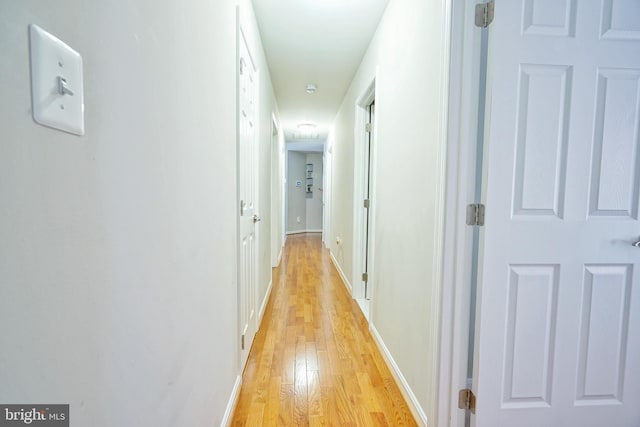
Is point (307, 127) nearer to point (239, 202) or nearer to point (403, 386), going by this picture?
point (239, 202)

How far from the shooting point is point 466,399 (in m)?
1.27

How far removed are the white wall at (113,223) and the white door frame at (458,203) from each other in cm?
100

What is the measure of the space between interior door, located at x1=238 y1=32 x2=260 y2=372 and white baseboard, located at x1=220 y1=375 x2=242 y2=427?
138 mm

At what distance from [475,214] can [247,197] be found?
1.43 m

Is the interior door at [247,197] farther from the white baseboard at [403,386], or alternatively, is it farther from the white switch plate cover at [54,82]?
the white switch plate cover at [54,82]

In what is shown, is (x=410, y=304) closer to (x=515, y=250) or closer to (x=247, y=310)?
(x=515, y=250)

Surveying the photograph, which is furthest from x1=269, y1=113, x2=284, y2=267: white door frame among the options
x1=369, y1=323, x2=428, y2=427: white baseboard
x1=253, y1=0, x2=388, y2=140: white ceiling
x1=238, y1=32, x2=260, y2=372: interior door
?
x1=369, y1=323, x2=428, y2=427: white baseboard

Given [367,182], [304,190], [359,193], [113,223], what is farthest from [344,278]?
[304,190]

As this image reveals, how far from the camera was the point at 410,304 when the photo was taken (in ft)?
5.21

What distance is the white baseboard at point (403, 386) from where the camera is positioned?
140 centimetres

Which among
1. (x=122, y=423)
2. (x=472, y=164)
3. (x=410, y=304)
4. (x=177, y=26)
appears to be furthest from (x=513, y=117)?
(x=122, y=423)

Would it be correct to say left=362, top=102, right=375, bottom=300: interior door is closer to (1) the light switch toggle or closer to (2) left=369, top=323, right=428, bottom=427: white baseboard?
(2) left=369, top=323, right=428, bottom=427: white baseboard

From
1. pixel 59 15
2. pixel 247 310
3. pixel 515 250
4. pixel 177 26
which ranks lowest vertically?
pixel 247 310

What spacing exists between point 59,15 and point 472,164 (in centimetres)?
131
